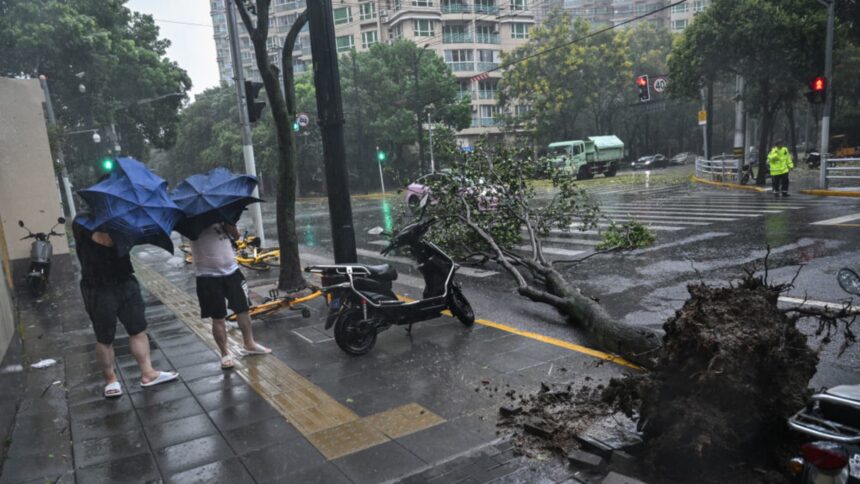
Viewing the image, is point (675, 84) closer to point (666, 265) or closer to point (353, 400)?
point (666, 265)

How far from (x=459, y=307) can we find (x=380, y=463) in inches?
120

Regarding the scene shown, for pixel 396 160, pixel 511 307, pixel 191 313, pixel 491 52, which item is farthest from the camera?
pixel 491 52

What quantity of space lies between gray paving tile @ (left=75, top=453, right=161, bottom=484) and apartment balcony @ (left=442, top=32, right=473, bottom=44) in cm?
5449

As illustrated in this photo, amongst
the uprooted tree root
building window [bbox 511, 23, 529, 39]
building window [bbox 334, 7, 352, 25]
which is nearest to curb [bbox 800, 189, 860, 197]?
the uprooted tree root

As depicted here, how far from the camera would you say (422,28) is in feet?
176

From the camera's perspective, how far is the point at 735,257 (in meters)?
9.34

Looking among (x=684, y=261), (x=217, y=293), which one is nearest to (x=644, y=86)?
(x=684, y=261)

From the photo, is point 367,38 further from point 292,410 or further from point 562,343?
point 292,410

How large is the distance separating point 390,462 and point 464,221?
5246 mm

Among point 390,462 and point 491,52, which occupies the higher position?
point 491,52

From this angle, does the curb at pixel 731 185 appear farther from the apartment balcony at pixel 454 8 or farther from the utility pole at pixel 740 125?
the apartment balcony at pixel 454 8

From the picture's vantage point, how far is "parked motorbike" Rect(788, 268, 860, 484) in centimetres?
225

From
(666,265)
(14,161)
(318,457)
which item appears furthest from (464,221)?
(14,161)

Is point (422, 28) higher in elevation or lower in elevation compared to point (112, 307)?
higher
